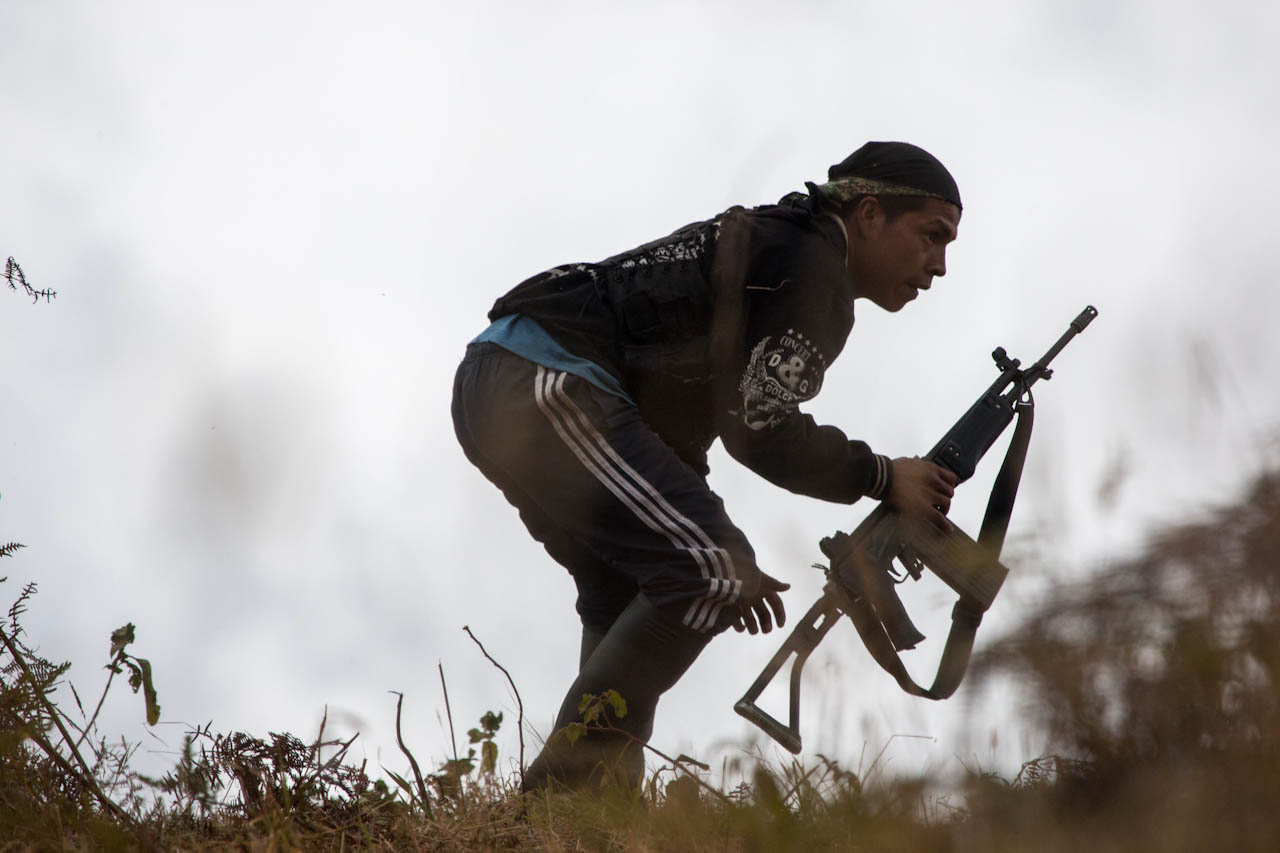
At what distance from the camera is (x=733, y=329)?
121 inches

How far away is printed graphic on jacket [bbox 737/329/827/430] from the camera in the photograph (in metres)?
3.01

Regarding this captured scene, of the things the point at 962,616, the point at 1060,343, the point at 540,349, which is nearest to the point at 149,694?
the point at 540,349

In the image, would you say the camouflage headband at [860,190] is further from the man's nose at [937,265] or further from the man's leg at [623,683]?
the man's leg at [623,683]

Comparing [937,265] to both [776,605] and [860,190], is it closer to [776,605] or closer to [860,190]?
[860,190]

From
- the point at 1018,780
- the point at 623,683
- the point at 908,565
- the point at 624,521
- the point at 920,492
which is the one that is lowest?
the point at 1018,780

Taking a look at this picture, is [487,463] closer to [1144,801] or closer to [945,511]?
[945,511]

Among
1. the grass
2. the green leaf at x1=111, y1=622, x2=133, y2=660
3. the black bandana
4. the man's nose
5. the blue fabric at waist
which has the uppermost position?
the black bandana

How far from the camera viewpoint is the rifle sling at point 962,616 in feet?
8.57

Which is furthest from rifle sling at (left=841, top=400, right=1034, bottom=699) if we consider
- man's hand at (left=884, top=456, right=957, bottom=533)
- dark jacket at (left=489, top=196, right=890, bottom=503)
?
dark jacket at (left=489, top=196, right=890, bottom=503)

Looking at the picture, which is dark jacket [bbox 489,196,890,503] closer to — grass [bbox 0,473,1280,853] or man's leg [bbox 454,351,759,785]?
man's leg [bbox 454,351,759,785]

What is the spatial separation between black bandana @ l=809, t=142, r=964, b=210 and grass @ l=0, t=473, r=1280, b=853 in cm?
170

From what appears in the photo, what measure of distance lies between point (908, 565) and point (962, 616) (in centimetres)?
49

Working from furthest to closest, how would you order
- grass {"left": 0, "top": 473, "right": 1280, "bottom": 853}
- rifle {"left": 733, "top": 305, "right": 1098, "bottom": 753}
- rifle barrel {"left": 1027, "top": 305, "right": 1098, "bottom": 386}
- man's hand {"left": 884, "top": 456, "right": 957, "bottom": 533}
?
rifle barrel {"left": 1027, "top": 305, "right": 1098, "bottom": 386}
man's hand {"left": 884, "top": 456, "right": 957, "bottom": 533}
rifle {"left": 733, "top": 305, "right": 1098, "bottom": 753}
grass {"left": 0, "top": 473, "right": 1280, "bottom": 853}

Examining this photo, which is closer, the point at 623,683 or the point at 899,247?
the point at 623,683
